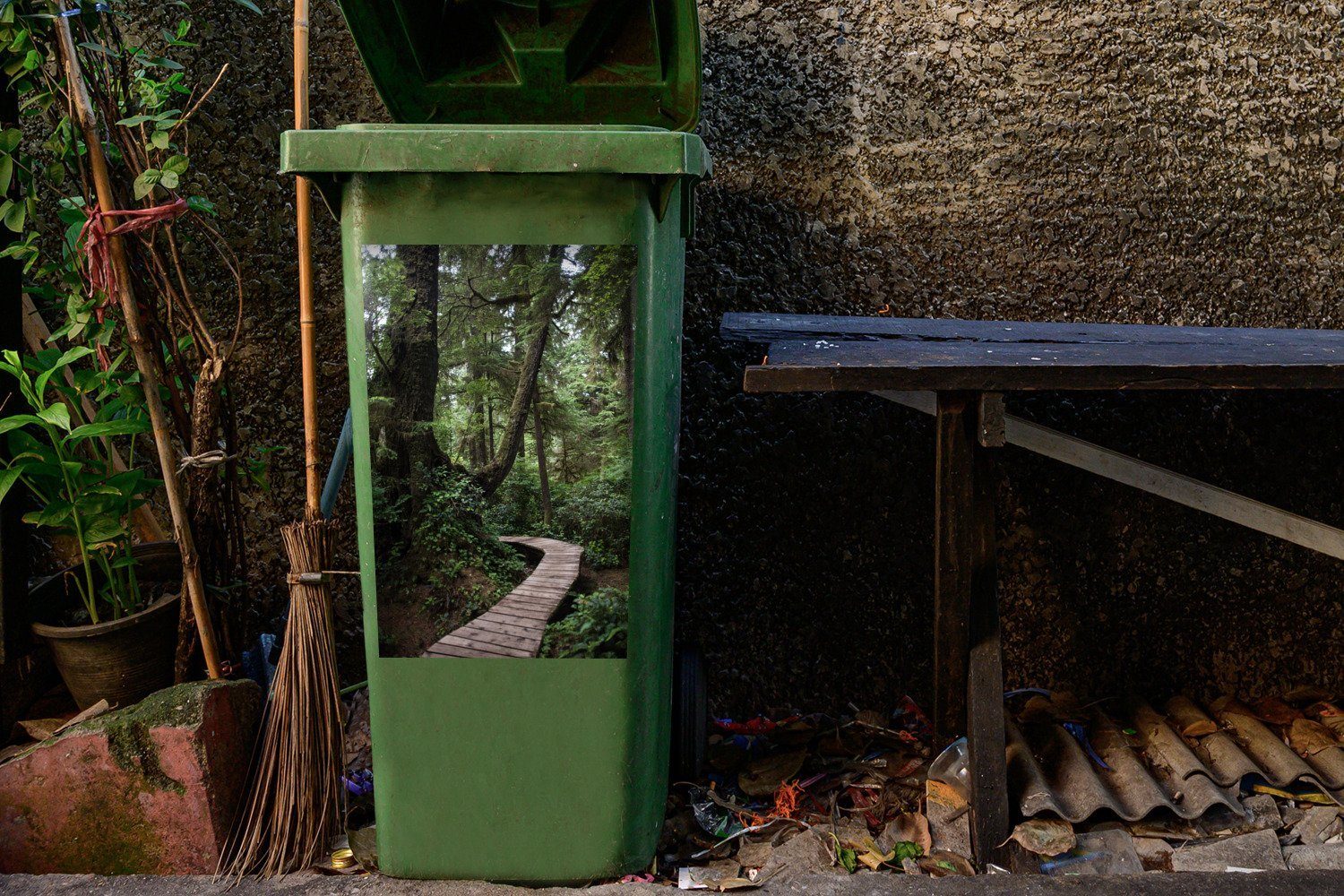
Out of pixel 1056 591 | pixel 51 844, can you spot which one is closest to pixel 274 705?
pixel 51 844

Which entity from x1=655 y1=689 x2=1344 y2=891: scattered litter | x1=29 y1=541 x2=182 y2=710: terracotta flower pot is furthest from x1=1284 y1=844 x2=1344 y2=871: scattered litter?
x1=29 y1=541 x2=182 y2=710: terracotta flower pot

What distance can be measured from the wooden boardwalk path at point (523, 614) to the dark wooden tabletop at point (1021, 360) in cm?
50

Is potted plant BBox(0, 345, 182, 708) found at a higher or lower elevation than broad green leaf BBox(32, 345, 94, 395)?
lower

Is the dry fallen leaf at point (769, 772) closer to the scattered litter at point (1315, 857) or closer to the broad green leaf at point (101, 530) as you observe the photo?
the scattered litter at point (1315, 857)

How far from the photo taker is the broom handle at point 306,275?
188 cm

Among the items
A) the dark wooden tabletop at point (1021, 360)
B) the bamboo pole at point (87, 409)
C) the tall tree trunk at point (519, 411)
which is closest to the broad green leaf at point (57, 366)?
the bamboo pole at point (87, 409)

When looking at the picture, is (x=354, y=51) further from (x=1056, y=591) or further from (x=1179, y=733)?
(x=1179, y=733)

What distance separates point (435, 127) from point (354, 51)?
1136 mm

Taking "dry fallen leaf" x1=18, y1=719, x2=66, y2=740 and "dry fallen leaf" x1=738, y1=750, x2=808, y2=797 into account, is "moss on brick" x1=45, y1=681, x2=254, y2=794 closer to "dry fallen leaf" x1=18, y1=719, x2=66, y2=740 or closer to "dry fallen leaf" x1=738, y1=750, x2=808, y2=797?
"dry fallen leaf" x1=18, y1=719, x2=66, y2=740

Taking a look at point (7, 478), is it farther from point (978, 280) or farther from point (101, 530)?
point (978, 280)

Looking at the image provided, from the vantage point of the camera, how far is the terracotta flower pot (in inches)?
79.2

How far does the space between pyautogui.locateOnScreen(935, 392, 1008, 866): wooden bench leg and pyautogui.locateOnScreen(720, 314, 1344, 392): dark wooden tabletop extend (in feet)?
Answer: 0.45

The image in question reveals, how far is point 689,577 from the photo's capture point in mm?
2500

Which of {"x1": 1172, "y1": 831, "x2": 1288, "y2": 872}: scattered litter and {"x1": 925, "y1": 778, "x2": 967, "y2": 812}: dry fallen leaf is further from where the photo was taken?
{"x1": 925, "y1": 778, "x2": 967, "y2": 812}: dry fallen leaf
